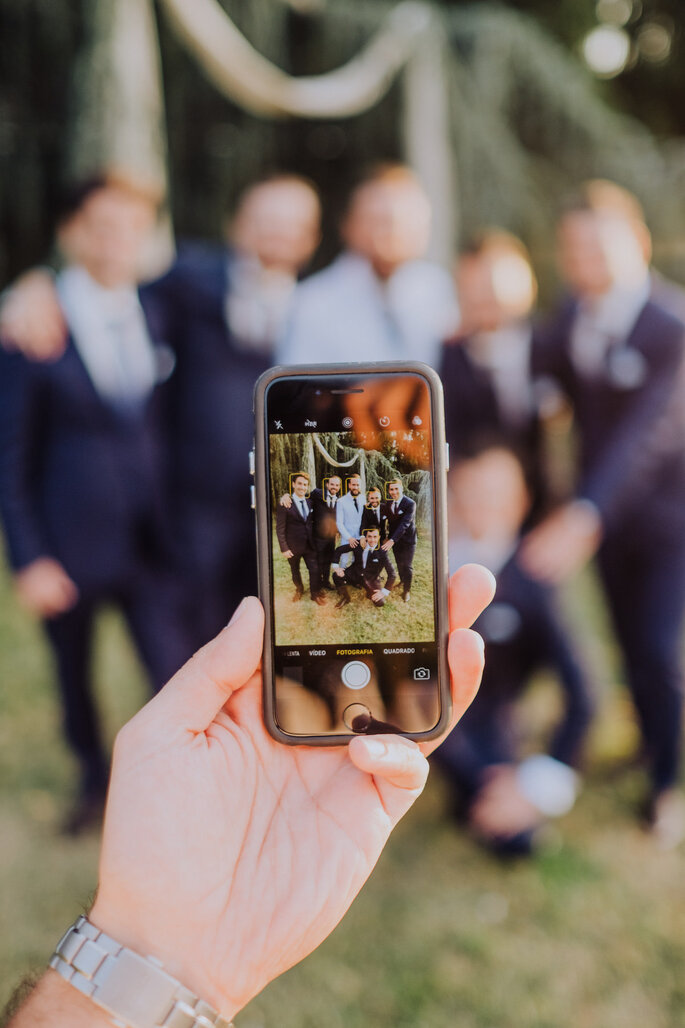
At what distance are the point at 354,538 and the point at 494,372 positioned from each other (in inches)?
65.0

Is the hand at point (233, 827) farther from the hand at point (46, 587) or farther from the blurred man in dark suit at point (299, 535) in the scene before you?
the hand at point (46, 587)

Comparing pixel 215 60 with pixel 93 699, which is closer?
pixel 93 699

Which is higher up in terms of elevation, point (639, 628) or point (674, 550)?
point (674, 550)

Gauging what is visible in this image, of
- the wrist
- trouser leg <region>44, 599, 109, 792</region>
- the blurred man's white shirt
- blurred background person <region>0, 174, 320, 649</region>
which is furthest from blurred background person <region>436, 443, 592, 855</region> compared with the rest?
the wrist

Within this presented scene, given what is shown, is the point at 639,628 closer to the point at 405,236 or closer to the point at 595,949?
the point at 595,949

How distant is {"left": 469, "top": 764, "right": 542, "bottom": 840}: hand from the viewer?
8.20 ft

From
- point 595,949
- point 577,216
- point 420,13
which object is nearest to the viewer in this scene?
point 595,949

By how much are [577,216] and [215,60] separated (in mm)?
3217

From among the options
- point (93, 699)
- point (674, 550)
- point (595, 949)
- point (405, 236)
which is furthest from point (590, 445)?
point (93, 699)

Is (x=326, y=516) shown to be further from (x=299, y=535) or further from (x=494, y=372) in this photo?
(x=494, y=372)

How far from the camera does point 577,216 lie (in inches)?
114

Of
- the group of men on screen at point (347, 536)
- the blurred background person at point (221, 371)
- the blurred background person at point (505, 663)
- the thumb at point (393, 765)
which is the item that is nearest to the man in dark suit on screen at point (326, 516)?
the group of men on screen at point (347, 536)

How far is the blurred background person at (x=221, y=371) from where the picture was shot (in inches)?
111

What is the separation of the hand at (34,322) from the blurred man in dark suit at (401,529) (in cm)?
163
